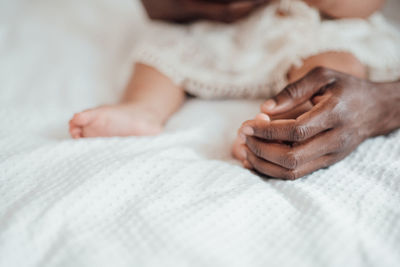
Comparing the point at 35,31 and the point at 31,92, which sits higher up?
the point at 35,31

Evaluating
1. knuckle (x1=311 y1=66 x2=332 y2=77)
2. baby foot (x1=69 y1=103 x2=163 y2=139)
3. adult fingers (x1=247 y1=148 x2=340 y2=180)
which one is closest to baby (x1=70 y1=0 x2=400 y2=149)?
baby foot (x1=69 y1=103 x2=163 y2=139)

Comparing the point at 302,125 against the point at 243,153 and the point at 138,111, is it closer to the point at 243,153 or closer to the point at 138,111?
the point at 243,153

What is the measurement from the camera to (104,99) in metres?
0.77

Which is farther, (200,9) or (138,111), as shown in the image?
(200,9)

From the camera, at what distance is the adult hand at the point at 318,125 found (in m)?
0.47

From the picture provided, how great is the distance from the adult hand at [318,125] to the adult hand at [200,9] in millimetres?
330

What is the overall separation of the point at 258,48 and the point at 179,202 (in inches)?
17.7

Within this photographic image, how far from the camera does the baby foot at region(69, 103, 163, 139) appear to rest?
0.57 meters

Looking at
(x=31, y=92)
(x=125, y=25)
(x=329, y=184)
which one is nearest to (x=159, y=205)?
(x=329, y=184)

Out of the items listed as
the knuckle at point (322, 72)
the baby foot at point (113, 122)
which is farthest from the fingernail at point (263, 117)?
the baby foot at point (113, 122)

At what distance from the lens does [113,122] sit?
0.59 m

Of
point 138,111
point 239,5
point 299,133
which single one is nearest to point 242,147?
point 299,133

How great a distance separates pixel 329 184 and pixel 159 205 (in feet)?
0.80

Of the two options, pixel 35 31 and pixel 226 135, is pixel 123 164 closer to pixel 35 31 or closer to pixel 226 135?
pixel 226 135
